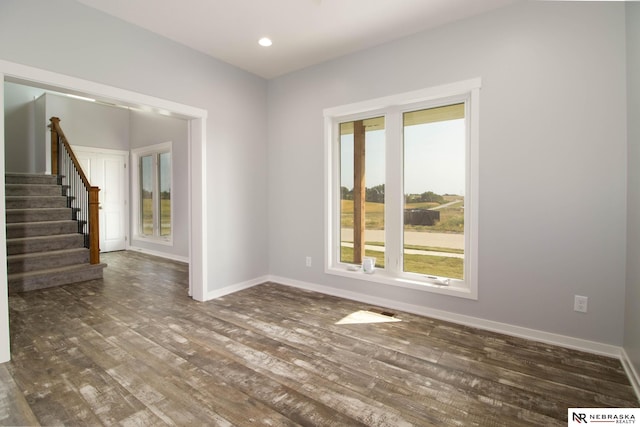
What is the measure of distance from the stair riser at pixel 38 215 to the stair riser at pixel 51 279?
1.27 m

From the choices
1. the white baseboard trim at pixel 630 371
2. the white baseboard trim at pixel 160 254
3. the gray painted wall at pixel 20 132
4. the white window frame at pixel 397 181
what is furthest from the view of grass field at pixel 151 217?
the white baseboard trim at pixel 630 371

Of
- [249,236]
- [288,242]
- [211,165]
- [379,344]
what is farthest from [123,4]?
[379,344]

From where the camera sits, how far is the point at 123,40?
2877 mm

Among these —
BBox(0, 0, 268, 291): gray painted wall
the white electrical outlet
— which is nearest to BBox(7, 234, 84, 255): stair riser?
BBox(0, 0, 268, 291): gray painted wall

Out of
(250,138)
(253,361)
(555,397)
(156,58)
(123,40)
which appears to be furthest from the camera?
(250,138)

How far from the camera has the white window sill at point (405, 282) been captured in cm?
297

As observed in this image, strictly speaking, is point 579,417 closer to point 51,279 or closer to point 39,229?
point 51,279

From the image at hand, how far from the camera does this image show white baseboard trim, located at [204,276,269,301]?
3.70m

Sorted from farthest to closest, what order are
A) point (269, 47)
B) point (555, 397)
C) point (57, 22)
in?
point (269, 47) → point (57, 22) → point (555, 397)

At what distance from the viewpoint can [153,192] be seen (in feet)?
21.8

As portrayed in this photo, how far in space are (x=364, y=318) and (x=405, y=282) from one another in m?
0.60

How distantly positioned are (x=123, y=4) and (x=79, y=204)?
13.5ft

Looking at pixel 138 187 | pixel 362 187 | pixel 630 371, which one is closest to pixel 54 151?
pixel 138 187

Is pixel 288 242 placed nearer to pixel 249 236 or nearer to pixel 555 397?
pixel 249 236
